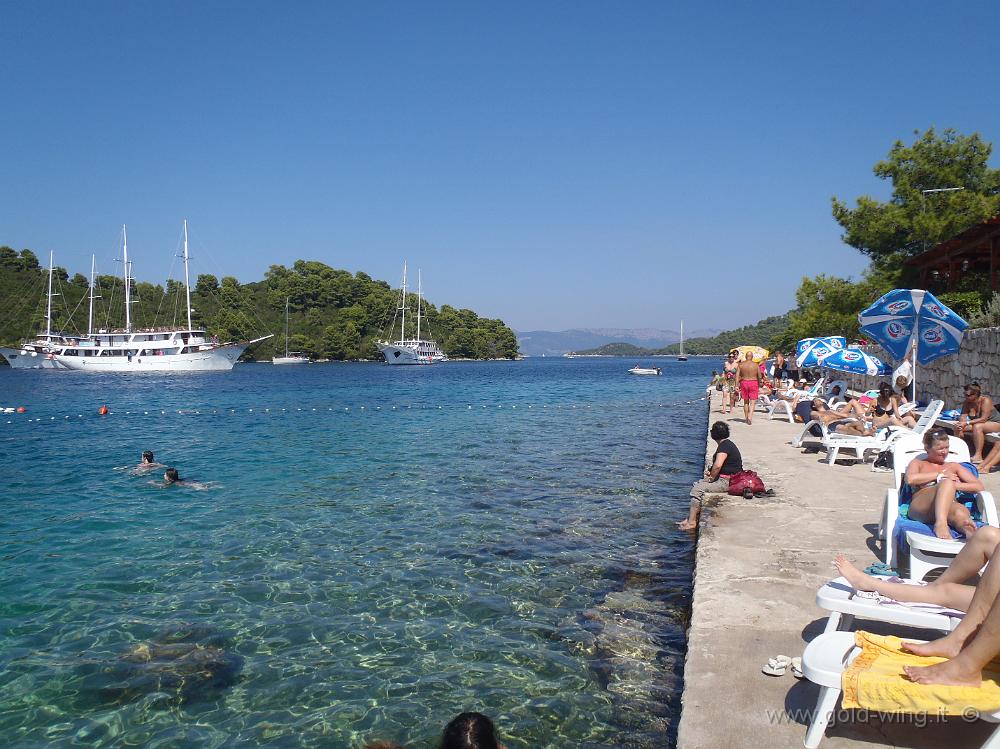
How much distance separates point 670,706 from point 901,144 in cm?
2791

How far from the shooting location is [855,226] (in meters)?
26.0

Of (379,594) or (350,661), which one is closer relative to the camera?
(350,661)

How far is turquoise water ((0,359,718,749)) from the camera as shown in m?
4.27

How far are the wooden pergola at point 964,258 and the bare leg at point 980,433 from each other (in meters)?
7.49

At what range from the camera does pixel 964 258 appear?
18734mm

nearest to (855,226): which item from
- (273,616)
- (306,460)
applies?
(306,460)

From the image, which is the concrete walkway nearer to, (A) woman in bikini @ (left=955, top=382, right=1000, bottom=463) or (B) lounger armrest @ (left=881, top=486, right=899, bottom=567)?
(B) lounger armrest @ (left=881, top=486, right=899, bottom=567)

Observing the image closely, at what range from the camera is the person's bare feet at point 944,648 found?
2.84m

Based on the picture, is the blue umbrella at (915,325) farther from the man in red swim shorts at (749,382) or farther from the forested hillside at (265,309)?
the forested hillside at (265,309)

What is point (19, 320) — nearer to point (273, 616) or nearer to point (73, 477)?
point (73, 477)

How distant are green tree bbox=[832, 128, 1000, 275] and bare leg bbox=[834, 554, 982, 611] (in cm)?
2484

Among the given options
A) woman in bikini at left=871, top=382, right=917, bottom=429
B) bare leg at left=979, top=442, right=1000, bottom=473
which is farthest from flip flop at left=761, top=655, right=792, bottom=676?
woman in bikini at left=871, top=382, right=917, bottom=429

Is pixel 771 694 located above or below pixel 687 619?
above

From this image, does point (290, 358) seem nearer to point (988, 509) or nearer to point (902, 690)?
point (988, 509)
